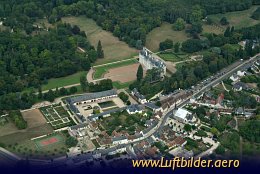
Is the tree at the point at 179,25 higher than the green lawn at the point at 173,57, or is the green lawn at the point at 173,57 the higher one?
the tree at the point at 179,25

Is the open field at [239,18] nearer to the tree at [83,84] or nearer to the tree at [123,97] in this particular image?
the tree at [123,97]

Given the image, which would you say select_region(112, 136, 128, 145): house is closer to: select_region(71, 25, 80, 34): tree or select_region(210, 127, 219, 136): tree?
select_region(210, 127, 219, 136): tree

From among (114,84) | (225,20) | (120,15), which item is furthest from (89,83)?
(225,20)

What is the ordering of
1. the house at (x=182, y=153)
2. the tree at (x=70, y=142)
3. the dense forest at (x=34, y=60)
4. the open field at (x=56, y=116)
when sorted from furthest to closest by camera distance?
the dense forest at (x=34, y=60), the open field at (x=56, y=116), the tree at (x=70, y=142), the house at (x=182, y=153)

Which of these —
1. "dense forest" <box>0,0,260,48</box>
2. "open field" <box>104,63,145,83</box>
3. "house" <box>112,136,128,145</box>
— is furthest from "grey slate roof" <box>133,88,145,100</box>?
"dense forest" <box>0,0,260,48</box>

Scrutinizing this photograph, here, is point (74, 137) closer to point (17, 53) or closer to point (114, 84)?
point (114, 84)

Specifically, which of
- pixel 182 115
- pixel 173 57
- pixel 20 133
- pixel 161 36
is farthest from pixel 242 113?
pixel 161 36

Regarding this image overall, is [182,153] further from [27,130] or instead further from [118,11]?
[118,11]

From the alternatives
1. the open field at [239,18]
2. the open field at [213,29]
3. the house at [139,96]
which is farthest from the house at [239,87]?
the open field at [239,18]
